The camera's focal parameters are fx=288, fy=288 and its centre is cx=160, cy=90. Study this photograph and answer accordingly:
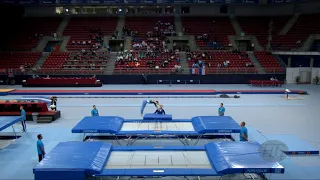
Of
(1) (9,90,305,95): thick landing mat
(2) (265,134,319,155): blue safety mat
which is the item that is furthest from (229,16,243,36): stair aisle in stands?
(2) (265,134,319,155): blue safety mat

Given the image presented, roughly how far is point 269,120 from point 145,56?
20659 mm

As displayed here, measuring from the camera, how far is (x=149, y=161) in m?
8.92

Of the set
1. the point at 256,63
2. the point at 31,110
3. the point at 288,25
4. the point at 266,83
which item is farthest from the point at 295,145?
the point at 288,25

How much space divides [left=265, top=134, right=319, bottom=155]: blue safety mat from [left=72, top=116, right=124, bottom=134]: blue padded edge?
6.90 m

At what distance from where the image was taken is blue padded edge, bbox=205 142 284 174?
316 inches

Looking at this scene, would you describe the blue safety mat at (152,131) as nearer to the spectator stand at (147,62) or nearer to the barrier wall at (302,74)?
the spectator stand at (147,62)

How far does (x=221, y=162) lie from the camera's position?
334 inches

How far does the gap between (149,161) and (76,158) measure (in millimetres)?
2221

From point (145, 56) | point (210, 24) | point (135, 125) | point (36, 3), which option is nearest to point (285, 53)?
point (210, 24)

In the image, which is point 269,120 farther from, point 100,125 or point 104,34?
point 104,34

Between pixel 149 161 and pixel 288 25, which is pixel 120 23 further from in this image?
pixel 149 161

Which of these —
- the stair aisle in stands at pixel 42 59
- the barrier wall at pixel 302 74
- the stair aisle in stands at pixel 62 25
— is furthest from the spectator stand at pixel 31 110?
the barrier wall at pixel 302 74

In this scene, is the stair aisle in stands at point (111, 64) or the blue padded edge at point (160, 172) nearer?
the blue padded edge at point (160, 172)

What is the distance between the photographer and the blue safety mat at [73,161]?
25.9ft
